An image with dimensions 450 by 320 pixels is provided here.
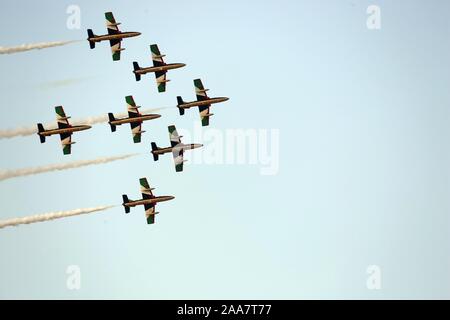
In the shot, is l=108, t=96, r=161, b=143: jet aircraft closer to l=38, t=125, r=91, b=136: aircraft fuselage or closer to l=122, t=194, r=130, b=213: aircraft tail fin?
l=38, t=125, r=91, b=136: aircraft fuselage

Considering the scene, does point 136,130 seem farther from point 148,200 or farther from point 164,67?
point 164,67

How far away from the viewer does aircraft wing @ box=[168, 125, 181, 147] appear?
5472 inches

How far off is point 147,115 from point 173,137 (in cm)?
295

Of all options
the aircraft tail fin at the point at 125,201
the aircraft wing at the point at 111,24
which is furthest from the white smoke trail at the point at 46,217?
the aircraft wing at the point at 111,24

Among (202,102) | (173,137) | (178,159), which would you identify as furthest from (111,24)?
(178,159)

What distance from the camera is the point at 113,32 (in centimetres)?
13925

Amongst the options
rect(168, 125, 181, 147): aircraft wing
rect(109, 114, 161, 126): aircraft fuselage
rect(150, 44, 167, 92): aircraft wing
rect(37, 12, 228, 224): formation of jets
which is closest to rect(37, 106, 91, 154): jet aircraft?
rect(37, 12, 228, 224): formation of jets

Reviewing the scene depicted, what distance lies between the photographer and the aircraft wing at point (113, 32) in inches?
5482

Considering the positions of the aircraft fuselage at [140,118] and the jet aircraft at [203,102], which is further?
the jet aircraft at [203,102]

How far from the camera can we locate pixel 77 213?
13288 cm

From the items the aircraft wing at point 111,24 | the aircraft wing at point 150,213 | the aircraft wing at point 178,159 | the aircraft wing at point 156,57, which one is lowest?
the aircraft wing at point 150,213

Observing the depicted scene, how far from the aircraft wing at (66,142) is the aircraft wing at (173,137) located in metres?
8.77

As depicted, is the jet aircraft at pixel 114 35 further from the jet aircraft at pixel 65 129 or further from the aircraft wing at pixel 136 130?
the jet aircraft at pixel 65 129

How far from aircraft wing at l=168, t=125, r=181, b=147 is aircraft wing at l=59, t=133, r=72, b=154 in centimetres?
877
